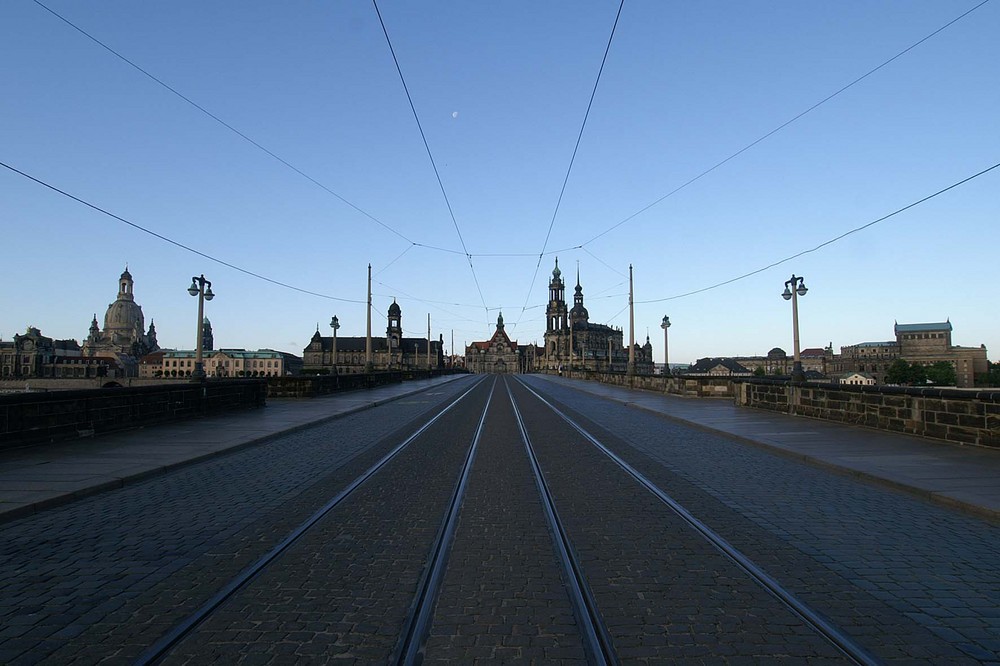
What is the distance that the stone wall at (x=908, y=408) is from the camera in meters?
11.0

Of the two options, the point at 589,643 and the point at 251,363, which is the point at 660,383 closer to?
the point at 589,643

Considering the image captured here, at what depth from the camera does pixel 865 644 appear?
3627mm

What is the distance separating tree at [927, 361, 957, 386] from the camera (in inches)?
2534

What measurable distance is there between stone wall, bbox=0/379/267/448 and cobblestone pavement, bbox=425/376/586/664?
343 inches

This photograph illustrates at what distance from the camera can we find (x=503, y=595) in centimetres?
443

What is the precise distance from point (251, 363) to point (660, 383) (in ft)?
510

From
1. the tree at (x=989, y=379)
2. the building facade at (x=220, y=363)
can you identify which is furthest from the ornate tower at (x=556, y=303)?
the tree at (x=989, y=379)

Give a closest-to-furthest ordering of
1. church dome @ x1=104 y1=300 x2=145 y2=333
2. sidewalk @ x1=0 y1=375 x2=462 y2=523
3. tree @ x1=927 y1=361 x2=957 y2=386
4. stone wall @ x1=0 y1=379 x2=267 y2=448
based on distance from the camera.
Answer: sidewalk @ x1=0 y1=375 x2=462 y2=523 < stone wall @ x1=0 y1=379 x2=267 y2=448 < tree @ x1=927 y1=361 x2=957 y2=386 < church dome @ x1=104 y1=300 x2=145 y2=333

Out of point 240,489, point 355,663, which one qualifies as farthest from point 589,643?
point 240,489

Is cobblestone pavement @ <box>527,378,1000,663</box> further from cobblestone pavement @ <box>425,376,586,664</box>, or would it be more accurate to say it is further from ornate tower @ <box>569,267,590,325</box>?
ornate tower @ <box>569,267,590,325</box>

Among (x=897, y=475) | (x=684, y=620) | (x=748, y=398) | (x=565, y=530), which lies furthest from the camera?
(x=748, y=398)

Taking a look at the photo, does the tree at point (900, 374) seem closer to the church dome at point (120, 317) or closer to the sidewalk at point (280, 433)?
the sidewalk at point (280, 433)

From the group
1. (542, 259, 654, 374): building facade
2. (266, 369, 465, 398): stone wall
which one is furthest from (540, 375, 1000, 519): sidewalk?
(542, 259, 654, 374): building facade

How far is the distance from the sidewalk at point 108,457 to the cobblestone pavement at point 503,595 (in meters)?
4.84
